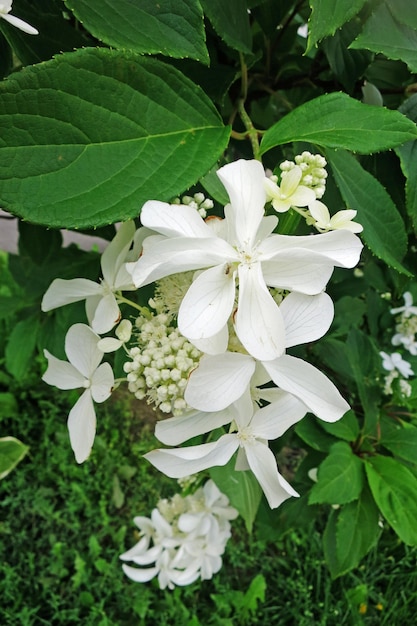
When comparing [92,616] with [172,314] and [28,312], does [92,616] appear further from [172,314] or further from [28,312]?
[172,314]

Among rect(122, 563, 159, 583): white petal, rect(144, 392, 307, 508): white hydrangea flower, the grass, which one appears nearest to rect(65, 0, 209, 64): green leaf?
rect(144, 392, 307, 508): white hydrangea flower

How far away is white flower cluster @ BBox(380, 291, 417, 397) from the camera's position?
2.80 feet

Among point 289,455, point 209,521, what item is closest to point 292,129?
point 209,521

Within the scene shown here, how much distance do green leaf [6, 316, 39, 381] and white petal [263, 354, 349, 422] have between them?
68cm

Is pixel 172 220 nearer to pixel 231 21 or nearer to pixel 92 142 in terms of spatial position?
pixel 92 142

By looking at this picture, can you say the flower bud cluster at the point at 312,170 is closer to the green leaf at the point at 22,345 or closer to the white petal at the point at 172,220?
the white petal at the point at 172,220

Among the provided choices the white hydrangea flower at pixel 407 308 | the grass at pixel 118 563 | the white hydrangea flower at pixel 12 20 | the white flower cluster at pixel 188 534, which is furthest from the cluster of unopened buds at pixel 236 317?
the grass at pixel 118 563

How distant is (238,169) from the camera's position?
29cm

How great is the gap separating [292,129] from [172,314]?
0.14 m

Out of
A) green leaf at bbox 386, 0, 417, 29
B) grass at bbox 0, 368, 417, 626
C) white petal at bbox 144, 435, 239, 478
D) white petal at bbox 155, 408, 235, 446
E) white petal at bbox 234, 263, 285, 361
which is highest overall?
green leaf at bbox 386, 0, 417, 29

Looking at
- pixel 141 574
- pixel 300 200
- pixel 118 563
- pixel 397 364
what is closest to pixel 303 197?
pixel 300 200

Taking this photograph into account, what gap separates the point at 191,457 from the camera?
1.06 ft

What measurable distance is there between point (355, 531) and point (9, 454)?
0.80 m

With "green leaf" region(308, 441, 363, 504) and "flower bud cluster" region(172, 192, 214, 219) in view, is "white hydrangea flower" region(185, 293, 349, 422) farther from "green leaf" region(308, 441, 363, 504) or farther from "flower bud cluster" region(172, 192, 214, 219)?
"green leaf" region(308, 441, 363, 504)
